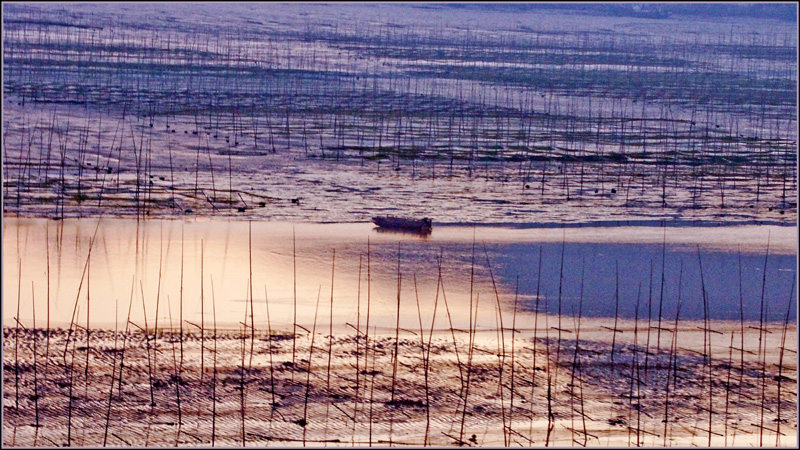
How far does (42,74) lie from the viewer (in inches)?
809

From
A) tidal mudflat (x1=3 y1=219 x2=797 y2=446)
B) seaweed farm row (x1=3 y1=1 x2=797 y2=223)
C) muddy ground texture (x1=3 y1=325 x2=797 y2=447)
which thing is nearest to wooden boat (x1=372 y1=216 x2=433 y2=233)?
tidal mudflat (x1=3 y1=219 x2=797 y2=446)

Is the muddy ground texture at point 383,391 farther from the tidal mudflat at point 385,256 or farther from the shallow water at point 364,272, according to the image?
the shallow water at point 364,272

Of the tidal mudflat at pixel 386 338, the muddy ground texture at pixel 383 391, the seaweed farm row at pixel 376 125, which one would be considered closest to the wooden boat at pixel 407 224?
the tidal mudflat at pixel 386 338

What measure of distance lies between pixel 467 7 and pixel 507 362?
31915 millimetres

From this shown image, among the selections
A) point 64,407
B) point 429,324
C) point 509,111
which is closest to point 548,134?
point 509,111

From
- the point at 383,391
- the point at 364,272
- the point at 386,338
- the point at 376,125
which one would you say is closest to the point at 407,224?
the point at 364,272

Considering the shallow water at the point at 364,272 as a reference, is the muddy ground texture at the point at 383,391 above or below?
below

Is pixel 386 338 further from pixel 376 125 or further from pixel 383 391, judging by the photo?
pixel 376 125

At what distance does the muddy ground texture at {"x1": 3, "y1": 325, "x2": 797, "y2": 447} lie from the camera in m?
6.57

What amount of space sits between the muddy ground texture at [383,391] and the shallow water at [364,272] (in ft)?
1.62

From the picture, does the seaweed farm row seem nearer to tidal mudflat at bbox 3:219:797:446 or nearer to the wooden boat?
the wooden boat

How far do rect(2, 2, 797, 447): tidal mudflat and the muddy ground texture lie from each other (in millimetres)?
24

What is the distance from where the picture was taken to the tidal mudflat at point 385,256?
694 centimetres

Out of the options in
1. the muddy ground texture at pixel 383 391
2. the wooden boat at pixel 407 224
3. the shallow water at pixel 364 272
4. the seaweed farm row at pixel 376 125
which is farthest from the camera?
the seaweed farm row at pixel 376 125
